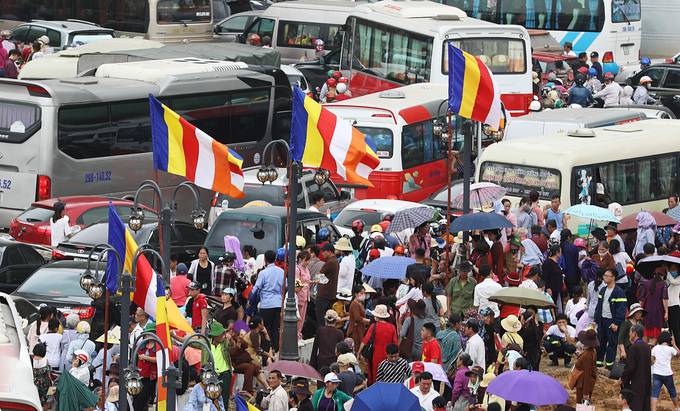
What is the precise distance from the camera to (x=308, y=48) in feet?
110

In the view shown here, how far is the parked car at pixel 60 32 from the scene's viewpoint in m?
29.7

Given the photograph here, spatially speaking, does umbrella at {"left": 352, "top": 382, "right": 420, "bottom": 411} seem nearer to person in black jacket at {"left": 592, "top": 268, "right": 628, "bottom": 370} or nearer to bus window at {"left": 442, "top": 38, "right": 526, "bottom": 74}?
person in black jacket at {"left": 592, "top": 268, "right": 628, "bottom": 370}

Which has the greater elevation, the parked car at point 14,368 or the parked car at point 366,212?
the parked car at point 14,368

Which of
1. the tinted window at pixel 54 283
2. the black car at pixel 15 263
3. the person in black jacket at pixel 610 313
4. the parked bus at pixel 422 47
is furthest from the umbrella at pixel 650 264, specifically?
the parked bus at pixel 422 47

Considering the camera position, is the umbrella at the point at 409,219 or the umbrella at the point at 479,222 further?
the umbrella at the point at 409,219

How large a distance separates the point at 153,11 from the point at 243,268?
1744 cm

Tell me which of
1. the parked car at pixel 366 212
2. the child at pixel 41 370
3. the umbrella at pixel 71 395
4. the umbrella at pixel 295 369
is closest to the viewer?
the umbrella at pixel 71 395

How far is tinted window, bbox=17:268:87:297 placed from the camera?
48.4ft

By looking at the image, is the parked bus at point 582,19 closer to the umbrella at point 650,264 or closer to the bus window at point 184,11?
the bus window at point 184,11

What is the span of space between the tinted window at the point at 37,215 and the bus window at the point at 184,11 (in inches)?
575

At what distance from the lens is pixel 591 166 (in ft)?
65.7

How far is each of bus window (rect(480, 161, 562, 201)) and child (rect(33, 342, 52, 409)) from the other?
10402mm

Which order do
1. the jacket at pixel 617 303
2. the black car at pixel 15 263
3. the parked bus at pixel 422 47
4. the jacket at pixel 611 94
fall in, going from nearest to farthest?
1. the jacket at pixel 617 303
2. the black car at pixel 15 263
3. the parked bus at pixel 422 47
4. the jacket at pixel 611 94

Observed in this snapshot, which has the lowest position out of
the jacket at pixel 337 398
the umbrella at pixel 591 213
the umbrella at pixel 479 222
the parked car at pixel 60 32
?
the jacket at pixel 337 398
